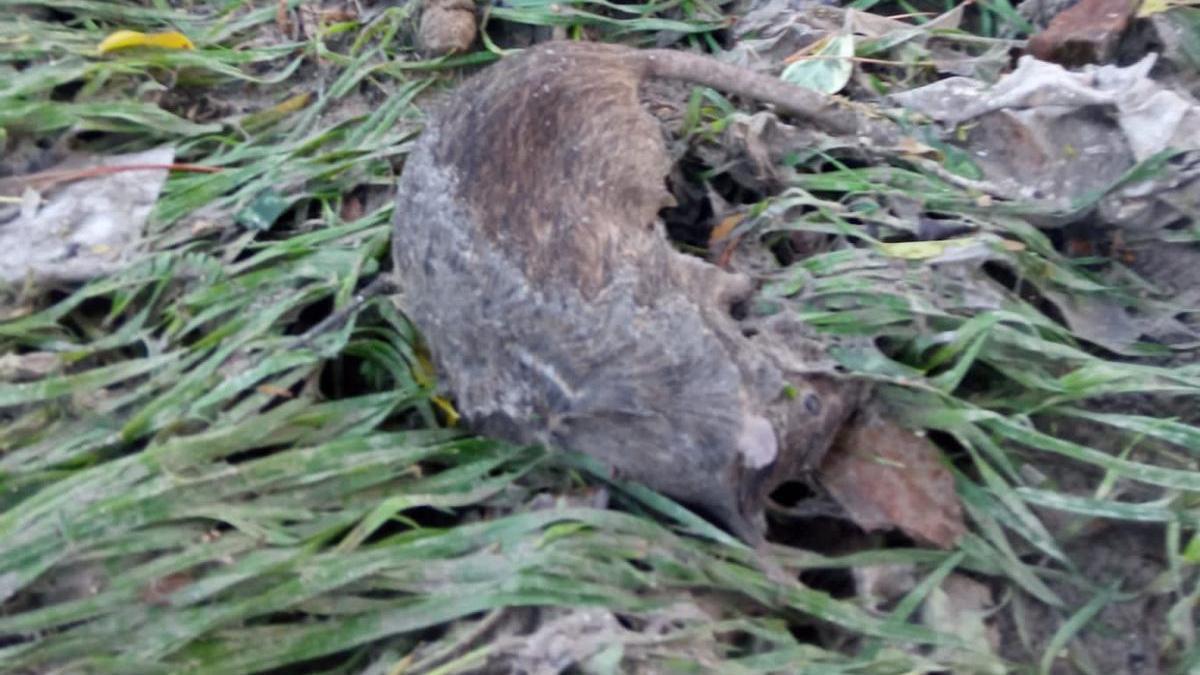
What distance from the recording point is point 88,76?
2912 mm

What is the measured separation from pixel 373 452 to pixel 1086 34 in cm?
189

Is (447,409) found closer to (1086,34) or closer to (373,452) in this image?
(373,452)

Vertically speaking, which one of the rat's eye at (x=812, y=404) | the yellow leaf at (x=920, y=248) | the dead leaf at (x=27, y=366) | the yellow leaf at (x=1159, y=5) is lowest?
the dead leaf at (x=27, y=366)

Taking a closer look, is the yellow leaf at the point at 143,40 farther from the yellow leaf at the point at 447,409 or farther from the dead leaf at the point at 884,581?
the dead leaf at the point at 884,581

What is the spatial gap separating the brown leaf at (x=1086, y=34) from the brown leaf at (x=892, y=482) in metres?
1.14

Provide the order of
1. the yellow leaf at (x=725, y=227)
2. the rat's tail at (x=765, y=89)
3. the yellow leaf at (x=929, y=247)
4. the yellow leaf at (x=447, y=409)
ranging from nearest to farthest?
the yellow leaf at (x=447, y=409) → the yellow leaf at (x=929, y=247) → the yellow leaf at (x=725, y=227) → the rat's tail at (x=765, y=89)

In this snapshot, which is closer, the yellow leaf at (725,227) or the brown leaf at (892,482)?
the brown leaf at (892,482)

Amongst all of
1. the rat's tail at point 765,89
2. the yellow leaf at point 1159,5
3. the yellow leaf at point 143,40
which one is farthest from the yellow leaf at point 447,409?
the yellow leaf at point 1159,5

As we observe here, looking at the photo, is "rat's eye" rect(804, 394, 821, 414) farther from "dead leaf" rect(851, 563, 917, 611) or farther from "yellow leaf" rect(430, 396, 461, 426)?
"yellow leaf" rect(430, 396, 461, 426)

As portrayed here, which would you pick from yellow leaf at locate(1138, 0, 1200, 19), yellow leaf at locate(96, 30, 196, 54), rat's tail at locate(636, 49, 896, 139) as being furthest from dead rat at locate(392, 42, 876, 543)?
yellow leaf at locate(1138, 0, 1200, 19)

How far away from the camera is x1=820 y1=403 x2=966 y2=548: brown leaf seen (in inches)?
85.2

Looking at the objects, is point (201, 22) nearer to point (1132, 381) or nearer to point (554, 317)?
point (554, 317)

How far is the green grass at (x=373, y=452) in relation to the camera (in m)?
2.01

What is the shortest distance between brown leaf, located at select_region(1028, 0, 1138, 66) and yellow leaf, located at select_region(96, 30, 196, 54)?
211 centimetres
